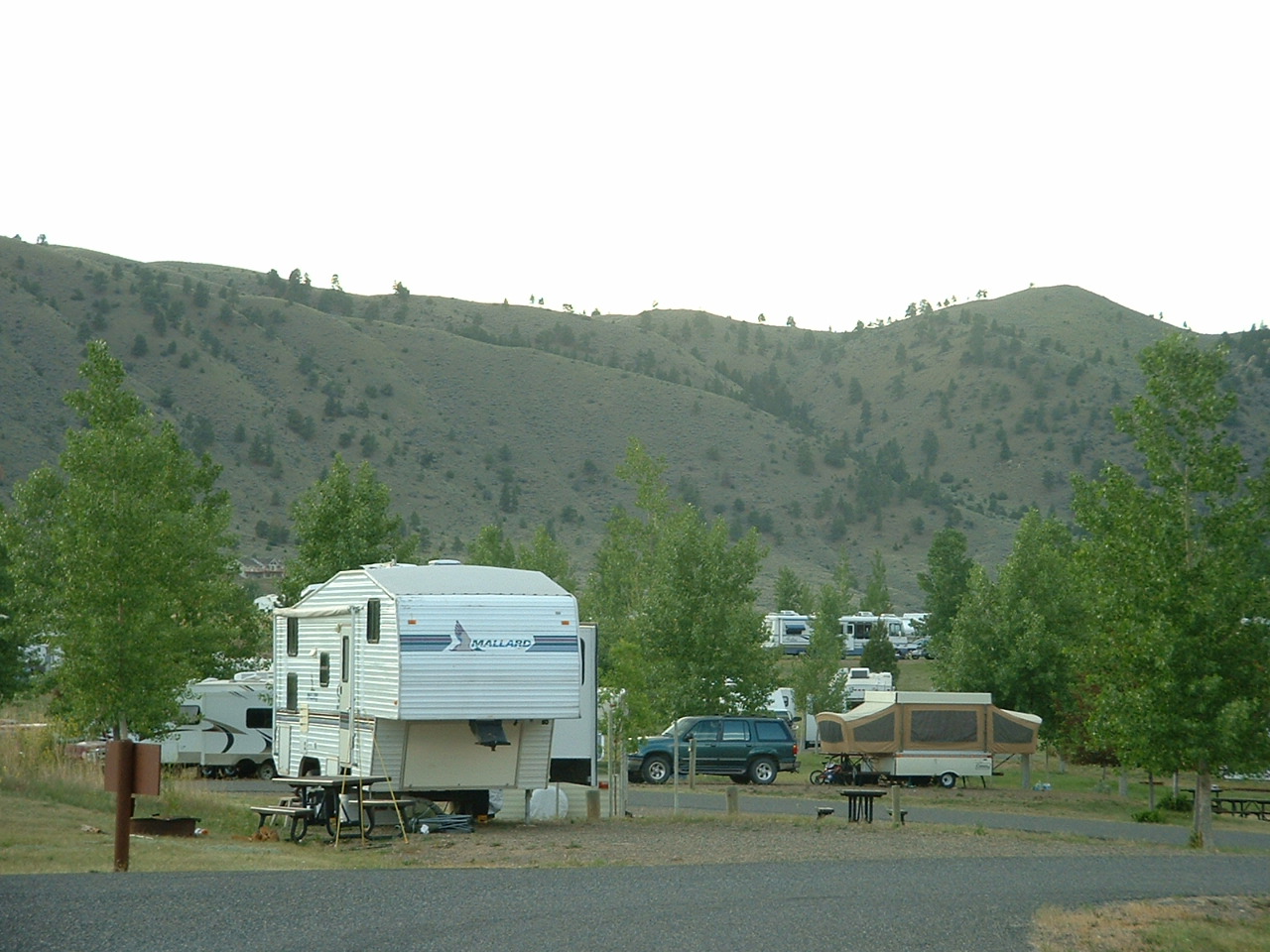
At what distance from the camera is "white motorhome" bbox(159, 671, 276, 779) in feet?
108

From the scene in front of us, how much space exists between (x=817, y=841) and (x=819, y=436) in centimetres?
10430

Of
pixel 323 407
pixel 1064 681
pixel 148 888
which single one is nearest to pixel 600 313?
pixel 323 407

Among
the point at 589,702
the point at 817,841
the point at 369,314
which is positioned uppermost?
the point at 369,314

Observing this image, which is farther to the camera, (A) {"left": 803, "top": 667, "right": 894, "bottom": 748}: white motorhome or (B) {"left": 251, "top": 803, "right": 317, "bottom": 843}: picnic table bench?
(A) {"left": 803, "top": 667, "right": 894, "bottom": 748}: white motorhome

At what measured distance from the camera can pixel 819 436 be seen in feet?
398

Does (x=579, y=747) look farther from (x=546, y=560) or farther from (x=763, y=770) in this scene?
(x=546, y=560)

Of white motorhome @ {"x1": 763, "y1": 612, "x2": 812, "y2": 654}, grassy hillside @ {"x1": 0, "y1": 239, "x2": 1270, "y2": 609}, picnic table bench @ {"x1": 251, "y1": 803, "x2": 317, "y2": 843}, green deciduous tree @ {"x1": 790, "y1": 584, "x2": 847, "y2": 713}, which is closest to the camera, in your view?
picnic table bench @ {"x1": 251, "y1": 803, "x2": 317, "y2": 843}

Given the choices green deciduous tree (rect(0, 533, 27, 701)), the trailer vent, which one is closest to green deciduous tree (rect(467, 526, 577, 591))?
green deciduous tree (rect(0, 533, 27, 701))

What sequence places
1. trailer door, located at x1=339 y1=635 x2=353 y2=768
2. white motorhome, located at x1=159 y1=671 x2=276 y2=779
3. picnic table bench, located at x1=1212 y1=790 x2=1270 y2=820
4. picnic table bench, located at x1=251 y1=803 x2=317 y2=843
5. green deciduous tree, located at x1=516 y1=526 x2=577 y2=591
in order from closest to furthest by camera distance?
picnic table bench, located at x1=251 y1=803 x2=317 y2=843 < trailer door, located at x1=339 y1=635 x2=353 y2=768 < picnic table bench, located at x1=1212 y1=790 x2=1270 y2=820 < white motorhome, located at x1=159 y1=671 x2=276 y2=779 < green deciduous tree, located at x1=516 y1=526 x2=577 y2=591

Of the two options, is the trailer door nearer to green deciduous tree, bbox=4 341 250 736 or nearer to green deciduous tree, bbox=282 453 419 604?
green deciduous tree, bbox=4 341 250 736

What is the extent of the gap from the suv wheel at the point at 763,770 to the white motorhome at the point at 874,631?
35527 mm

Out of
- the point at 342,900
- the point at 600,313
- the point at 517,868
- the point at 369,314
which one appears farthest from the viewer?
the point at 600,313

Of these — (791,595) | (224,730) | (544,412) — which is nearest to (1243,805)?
(224,730)

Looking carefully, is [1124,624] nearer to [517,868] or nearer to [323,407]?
[517,868]
